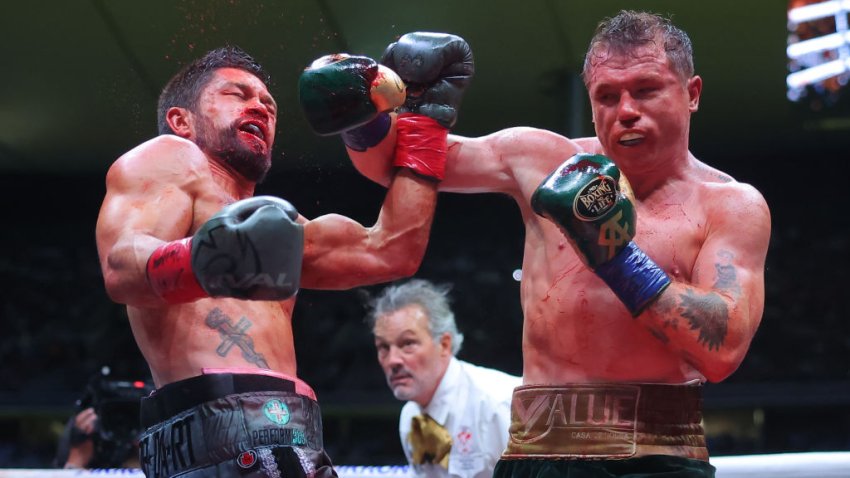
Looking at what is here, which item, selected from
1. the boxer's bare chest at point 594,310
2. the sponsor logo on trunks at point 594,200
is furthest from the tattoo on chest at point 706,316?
the sponsor logo on trunks at point 594,200

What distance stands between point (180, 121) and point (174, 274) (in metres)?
0.63

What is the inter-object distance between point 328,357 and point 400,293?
3.19 meters

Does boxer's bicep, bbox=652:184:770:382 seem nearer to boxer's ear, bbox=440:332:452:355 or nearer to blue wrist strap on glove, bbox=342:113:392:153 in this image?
blue wrist strap on glove, bbox=342:113:392:153

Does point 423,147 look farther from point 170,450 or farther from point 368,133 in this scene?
point 170,450

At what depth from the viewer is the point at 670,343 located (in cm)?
183

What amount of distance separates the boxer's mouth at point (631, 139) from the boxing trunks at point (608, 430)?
451 millimetres

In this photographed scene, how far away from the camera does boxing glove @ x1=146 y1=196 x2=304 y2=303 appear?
1.61 metres

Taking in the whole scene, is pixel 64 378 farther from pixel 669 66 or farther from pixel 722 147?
pixel 669 66

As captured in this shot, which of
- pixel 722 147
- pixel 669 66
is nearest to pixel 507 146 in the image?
pixel 669 66

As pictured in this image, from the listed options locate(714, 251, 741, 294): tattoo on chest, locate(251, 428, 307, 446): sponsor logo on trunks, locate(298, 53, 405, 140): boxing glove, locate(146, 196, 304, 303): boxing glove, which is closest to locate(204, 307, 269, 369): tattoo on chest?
locate(251, 428, 307, 446): sponsor logo on trunks

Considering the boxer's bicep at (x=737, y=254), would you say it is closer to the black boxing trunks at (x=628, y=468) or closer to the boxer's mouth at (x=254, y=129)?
the black boxing trunks at (x=628, y=468)

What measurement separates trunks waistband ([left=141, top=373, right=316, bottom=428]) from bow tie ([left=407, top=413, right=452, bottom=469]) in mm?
1989

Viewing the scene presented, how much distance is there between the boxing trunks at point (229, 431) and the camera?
1.84 m

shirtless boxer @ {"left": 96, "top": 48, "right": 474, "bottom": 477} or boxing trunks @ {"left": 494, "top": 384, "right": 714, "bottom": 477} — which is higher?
shirtless boxer @ {"left": 96, "top": 48, "right": 474, "bottom": 477}
